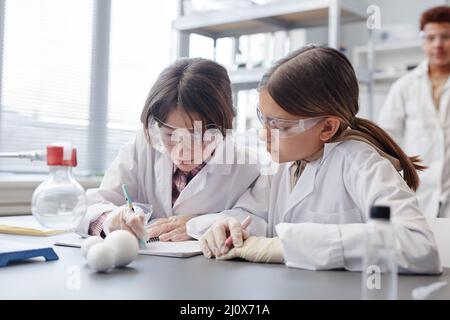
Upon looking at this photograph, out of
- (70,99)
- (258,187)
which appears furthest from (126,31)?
(258,187)

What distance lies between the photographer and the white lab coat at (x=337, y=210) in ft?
3.23

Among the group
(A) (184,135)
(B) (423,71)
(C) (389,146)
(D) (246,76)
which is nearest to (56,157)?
(A) (184,135)

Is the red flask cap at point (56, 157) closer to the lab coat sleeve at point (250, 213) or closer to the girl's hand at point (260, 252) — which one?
the girl's hand at point (260, 252)

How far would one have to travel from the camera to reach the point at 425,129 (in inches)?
109

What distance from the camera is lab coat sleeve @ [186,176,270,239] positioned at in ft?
4.32

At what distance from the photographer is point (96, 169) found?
2828mm

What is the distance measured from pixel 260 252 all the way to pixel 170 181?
0.55m

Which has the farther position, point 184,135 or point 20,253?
point 184,135

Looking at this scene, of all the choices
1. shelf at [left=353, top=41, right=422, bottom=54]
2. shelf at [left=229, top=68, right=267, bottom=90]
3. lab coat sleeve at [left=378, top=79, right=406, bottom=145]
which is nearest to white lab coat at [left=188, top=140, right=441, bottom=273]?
shelf at [left=229, top=68, right=267, bottom=90]

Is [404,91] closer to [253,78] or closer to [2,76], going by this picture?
[253,78]

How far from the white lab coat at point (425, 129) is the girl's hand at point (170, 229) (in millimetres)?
1646

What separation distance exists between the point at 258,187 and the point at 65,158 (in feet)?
2.32

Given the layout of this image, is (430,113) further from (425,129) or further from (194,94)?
(194,94)

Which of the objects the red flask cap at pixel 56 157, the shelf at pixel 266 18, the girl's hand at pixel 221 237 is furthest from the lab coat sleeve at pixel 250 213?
the shelf at pixel 266 18
